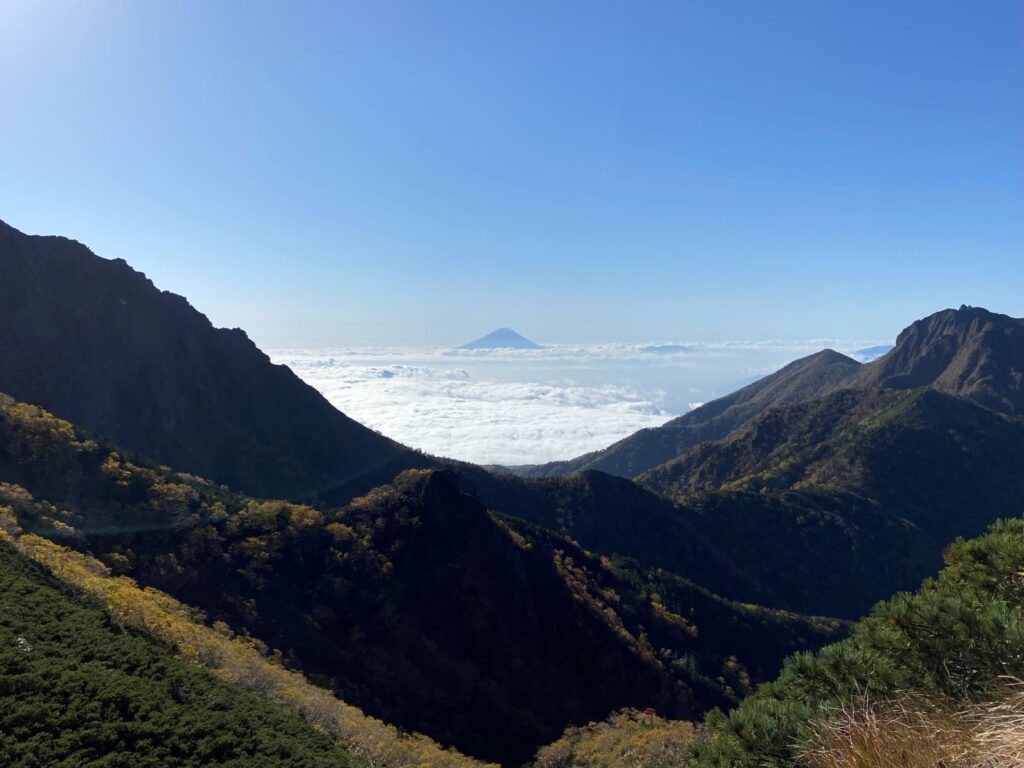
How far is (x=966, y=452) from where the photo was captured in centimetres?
14825

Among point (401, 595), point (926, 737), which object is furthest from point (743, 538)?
point (926, 737)

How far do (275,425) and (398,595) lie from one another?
80.7 metres

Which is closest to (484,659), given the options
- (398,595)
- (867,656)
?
(398,595)

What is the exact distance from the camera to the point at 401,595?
47281 millimetres

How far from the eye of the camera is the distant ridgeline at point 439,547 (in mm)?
26375

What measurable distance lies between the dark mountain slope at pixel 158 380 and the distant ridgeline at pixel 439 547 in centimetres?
45

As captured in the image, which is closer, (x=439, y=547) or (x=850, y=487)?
(x=439, y=547)

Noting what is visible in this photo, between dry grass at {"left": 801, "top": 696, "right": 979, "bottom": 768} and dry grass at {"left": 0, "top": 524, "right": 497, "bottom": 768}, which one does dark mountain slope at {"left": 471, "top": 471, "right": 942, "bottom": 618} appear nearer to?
dry grass at {"left": 0, "top": 524, "right": 497, "bottom": 768}

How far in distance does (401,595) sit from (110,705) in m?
32.0

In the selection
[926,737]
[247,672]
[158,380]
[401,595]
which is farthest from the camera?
[158,380]

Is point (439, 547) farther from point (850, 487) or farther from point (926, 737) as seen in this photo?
point (850, 487)

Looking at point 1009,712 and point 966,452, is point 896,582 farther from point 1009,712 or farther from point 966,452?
point 1009,712

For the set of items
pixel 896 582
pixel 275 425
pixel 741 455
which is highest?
pixel 275 425

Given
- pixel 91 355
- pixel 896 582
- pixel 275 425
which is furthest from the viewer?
pixel 275 425
